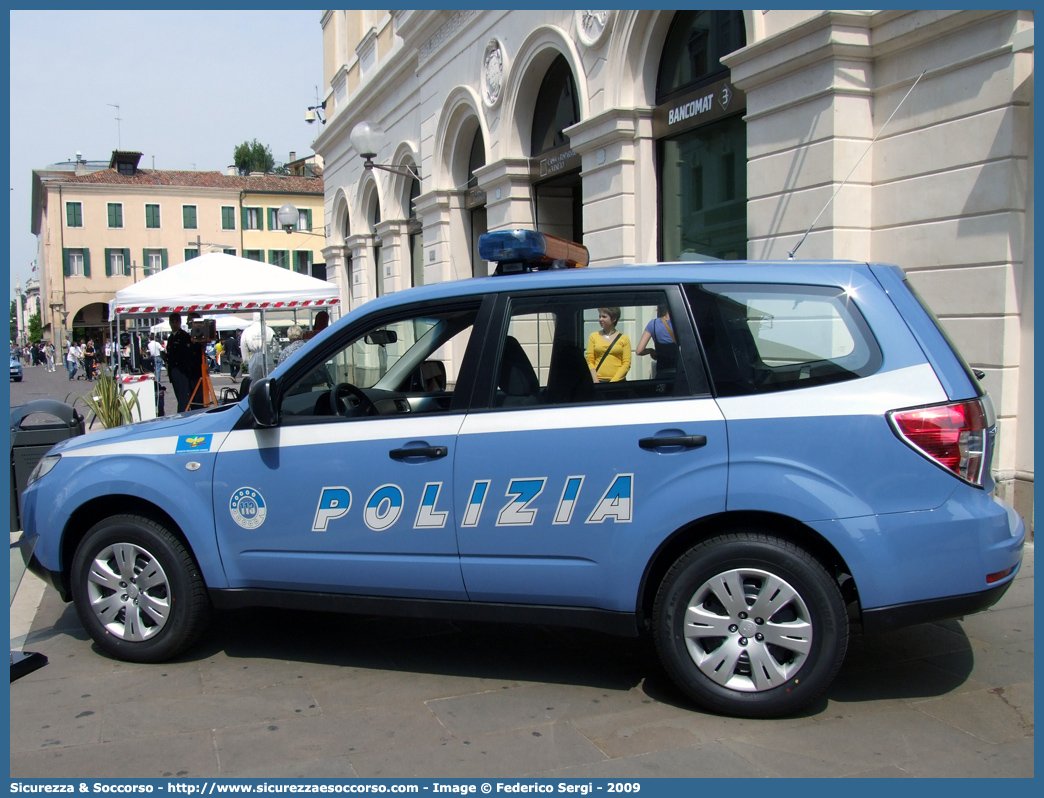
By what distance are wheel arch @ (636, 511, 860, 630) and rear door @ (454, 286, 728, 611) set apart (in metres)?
0.06

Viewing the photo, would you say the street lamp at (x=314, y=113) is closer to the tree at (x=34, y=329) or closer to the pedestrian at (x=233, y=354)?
the pedestrian at (x=233, y=354)

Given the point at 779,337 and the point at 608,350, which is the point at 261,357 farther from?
the point at 779,337

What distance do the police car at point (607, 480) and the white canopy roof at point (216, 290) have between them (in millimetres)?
8284

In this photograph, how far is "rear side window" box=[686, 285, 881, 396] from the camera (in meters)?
3.70

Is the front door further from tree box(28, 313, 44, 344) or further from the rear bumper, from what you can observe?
tree box(28, 313, 44, 344)

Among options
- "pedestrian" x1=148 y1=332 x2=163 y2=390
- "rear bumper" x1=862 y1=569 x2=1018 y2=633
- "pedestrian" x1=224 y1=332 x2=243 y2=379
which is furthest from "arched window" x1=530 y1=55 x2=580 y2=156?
"pedestrian" x1=224 y1=332 x2=243 y2=379

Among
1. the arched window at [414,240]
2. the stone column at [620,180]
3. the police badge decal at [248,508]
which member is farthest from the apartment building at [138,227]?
the police badge decal at [248,508]

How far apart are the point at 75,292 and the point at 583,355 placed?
71.3 meters

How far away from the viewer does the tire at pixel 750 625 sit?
3617 millimetres

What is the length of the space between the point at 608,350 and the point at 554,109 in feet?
32.9

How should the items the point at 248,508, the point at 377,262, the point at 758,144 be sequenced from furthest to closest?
the point at 377,262, the point at 758,144, the point at 248,508

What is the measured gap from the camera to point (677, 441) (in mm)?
3715

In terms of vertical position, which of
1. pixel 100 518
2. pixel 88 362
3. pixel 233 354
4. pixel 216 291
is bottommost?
pixel 100 518

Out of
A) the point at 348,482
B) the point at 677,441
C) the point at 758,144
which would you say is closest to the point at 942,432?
the point at 677,441
